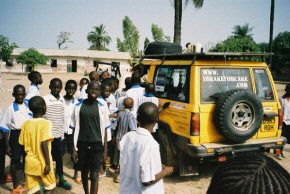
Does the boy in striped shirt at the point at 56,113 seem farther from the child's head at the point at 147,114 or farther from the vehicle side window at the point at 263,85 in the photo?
the vehicle side window at the point at 263,85

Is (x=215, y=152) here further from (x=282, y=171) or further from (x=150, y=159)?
(x=282, y=171)

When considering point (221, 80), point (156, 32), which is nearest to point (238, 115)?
point (221, 80)

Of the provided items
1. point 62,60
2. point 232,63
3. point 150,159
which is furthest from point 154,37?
point 150,159

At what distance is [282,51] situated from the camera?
3859 centimetres

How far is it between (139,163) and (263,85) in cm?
373

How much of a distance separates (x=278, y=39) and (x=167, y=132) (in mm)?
39368

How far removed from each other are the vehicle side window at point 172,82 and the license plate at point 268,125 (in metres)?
1.59

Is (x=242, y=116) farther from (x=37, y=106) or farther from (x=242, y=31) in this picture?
(x=242, y=31)

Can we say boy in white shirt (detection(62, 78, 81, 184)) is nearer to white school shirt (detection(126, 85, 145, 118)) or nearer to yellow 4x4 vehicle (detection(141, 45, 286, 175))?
white school shirt (detection(126, 85, 145, 118))

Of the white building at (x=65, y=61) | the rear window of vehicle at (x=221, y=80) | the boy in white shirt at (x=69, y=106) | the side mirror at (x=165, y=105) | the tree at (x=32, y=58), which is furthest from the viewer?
the white building at (x=65, y=61)

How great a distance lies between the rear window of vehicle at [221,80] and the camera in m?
4.82

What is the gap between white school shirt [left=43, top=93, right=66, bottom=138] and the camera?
14.8 feet

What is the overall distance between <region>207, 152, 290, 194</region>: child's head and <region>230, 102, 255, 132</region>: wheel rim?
386 centimetres

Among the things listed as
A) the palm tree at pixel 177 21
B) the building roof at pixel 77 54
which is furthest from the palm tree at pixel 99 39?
the palm tree at pixel 177 21
